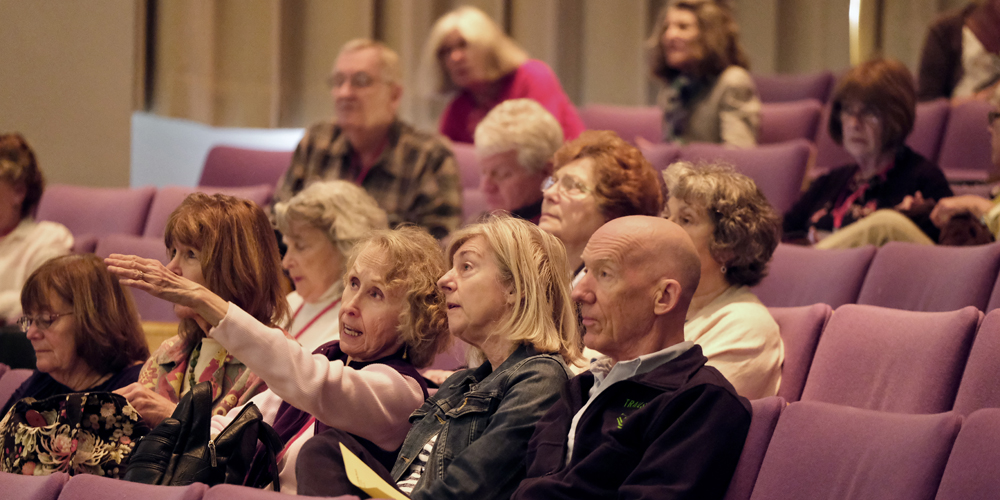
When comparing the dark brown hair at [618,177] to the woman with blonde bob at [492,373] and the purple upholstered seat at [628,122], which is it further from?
the purple upholstered seat at [628,122]

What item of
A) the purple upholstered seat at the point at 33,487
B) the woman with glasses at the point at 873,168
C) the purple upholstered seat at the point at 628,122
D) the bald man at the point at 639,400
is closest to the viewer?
the bald man at the point at 639,400

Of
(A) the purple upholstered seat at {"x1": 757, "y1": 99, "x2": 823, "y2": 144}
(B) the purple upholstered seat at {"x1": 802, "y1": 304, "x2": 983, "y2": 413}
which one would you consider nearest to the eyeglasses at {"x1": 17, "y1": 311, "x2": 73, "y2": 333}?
(B) the purple upholstered seat at {"x1": 802, "y1": 304, "x2": 983, "y2": 413}

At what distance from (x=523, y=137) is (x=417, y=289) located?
907mm

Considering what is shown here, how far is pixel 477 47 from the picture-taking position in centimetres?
373

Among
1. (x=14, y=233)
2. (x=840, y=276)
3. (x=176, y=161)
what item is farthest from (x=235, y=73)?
(x=840, y=276)

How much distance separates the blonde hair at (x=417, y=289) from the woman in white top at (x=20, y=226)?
153cm

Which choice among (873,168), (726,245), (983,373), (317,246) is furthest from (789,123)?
(983,373)

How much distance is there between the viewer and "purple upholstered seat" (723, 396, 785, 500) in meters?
1.36

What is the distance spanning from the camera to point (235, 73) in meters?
4.95

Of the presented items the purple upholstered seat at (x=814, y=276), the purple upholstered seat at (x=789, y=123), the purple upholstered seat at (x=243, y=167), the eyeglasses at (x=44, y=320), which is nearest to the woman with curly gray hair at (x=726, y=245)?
the purple upholstered seat at (x=814, y=276)

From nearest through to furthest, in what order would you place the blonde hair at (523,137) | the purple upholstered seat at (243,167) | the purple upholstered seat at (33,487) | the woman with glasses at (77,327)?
the purple upholstered seat at (33,487) < the woman with glasses at (77,327) < the blonde hair at (523,137) < the purple upholstered seat at (243,167)

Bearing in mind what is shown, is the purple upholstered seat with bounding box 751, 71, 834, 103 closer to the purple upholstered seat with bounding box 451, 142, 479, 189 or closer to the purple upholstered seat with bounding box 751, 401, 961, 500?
the purple upholstered seat with bounding box 451, 142, 479, 189

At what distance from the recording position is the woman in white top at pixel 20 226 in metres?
2.95

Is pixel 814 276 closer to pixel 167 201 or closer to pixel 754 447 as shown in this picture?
pixel 754 447
